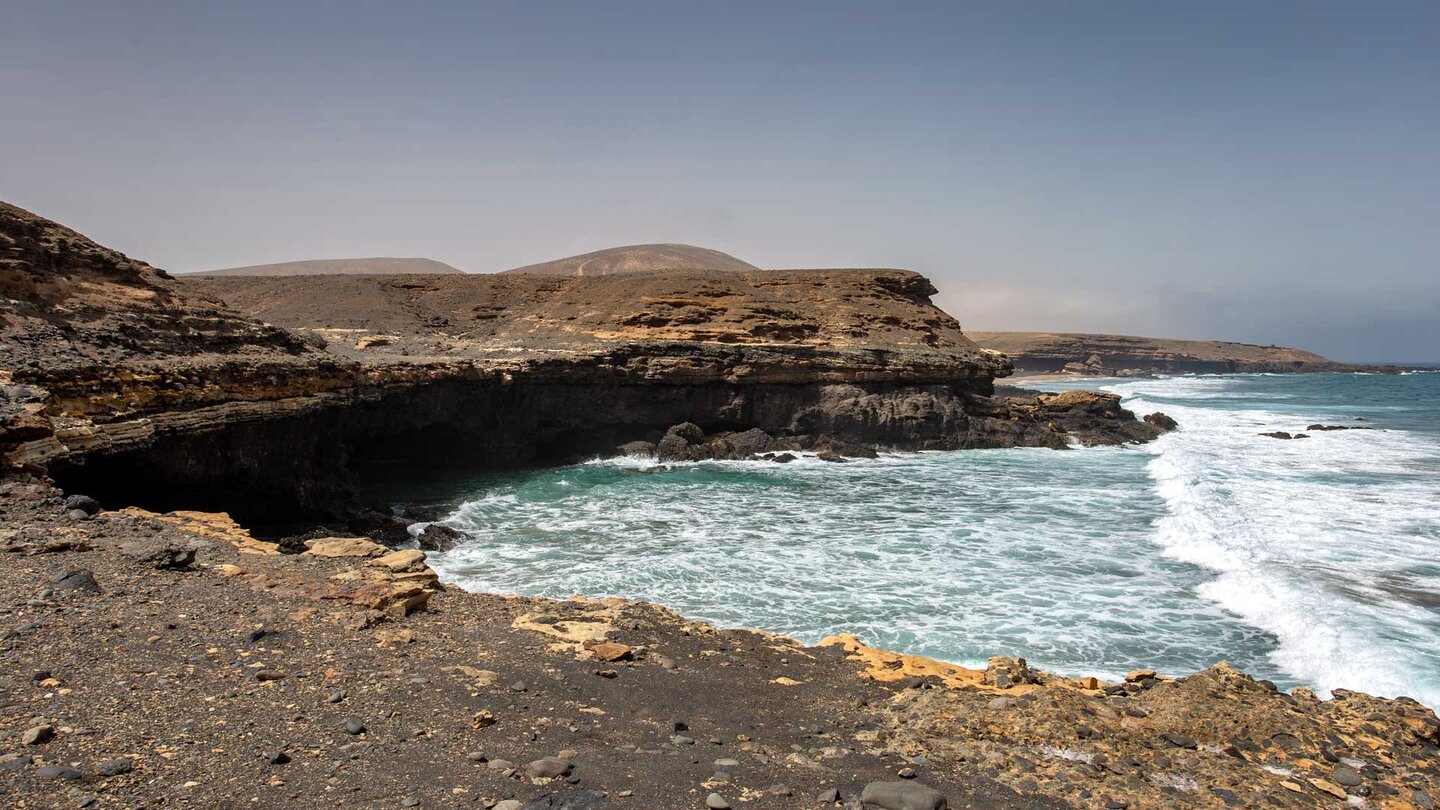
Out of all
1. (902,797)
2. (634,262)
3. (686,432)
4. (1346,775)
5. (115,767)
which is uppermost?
(634,262)

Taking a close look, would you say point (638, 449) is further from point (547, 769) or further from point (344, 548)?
point (547, 769)

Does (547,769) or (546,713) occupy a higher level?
(547,769)

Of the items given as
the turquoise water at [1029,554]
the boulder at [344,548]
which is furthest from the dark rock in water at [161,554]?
the turquoise water at [1029,554]

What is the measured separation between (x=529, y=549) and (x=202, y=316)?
8.07 meters

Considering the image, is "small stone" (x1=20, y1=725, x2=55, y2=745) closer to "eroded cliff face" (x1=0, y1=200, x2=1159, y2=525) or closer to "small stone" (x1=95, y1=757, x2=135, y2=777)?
"small stone" (x1=95, y1=757, x2=135, y2=777)

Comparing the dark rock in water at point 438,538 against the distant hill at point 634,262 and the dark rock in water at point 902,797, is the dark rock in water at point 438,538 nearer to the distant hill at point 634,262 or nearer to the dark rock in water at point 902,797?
the dark rock in water at point 902,797

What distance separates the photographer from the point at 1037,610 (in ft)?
33.3

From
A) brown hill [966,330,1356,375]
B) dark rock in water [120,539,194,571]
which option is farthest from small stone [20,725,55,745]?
brown hill [966,330,1356,375]

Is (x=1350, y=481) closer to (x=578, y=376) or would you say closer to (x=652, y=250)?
(x=578, y=376)

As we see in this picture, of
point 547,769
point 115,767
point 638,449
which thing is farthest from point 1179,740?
point 638,449

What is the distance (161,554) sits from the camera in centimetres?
695

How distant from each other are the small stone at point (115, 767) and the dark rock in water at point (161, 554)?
3.93 metres

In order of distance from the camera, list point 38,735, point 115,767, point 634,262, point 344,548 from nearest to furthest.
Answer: point 115,767 < point 38,735 < point 344,548 < point 634,262

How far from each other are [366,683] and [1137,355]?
12613 centimetres
